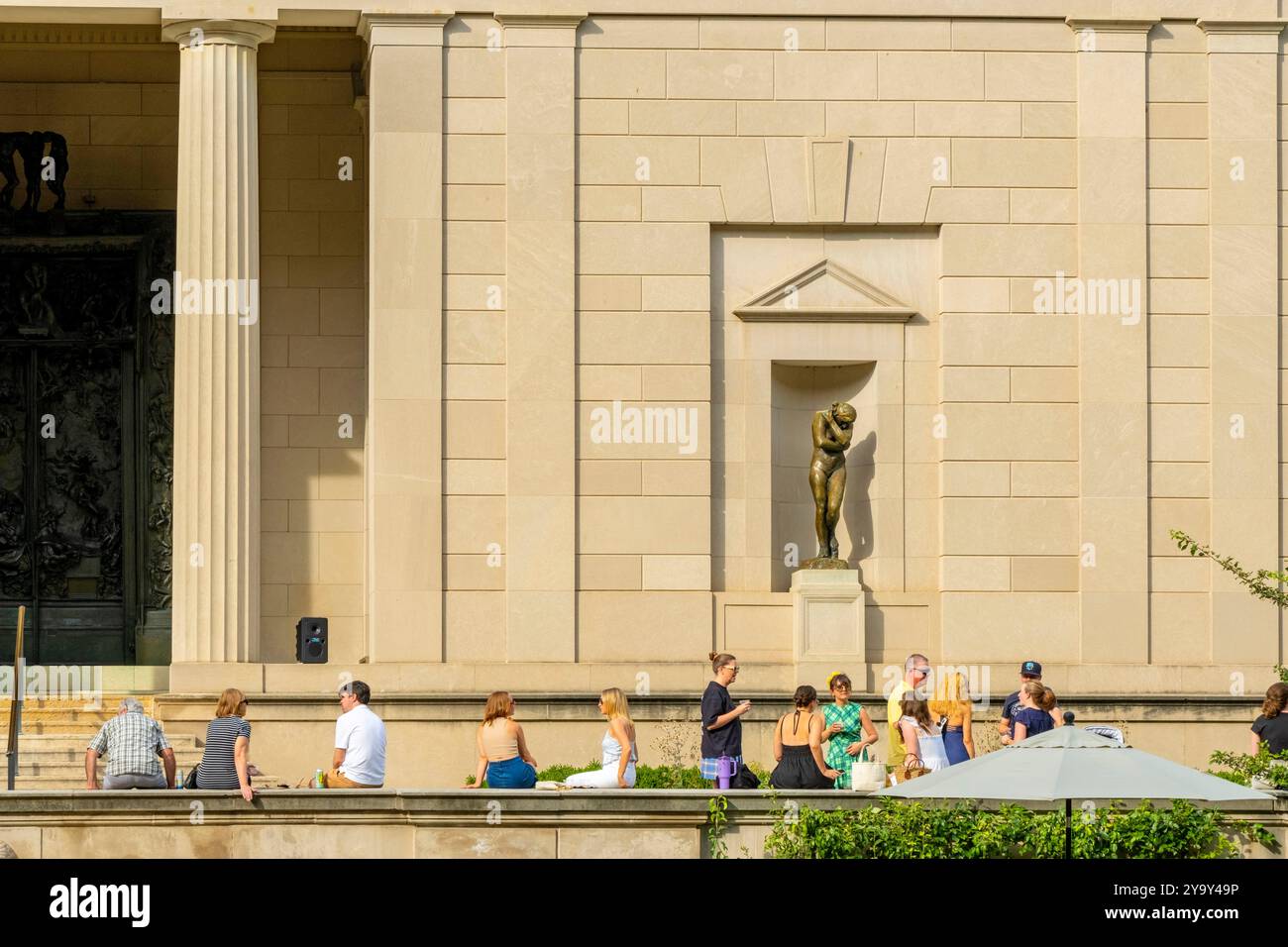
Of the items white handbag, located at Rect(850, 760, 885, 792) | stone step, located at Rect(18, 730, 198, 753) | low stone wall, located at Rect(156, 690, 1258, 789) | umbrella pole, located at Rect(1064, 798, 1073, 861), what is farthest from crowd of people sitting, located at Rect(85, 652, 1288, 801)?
low stone wall, located at Rect(156, 690, 1258, 789)

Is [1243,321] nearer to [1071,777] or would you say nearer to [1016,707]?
[1016,707]

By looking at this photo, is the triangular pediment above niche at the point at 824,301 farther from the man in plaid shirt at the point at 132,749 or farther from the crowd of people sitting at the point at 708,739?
the man in plaid shirt at the point at 132,749

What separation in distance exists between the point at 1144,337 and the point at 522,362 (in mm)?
7974

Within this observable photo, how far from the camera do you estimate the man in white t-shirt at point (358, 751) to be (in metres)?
23.8

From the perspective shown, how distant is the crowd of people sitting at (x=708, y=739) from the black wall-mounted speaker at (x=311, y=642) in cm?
648

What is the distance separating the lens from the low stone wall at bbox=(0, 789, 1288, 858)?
70.8ft

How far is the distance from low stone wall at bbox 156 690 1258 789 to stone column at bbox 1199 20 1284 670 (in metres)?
2.15

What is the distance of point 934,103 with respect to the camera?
32.5 metres

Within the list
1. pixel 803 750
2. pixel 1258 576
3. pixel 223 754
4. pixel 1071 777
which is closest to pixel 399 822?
pixel 223 754

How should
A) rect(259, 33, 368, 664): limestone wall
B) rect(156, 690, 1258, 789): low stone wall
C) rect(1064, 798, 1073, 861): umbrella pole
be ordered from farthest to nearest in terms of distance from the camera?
rect(259, 33, 368, 664): limestone wall, rect(156, 690, 1258, 789): low stone wall, rect(1064, 798, 1073, 861): umbrella pole

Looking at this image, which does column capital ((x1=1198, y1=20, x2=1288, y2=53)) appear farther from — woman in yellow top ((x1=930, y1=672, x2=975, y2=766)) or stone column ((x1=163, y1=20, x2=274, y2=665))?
stone column ((x1=163, y1=20, x2=274, y2=665))
